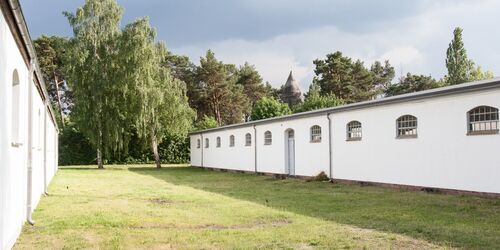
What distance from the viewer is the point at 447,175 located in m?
13.6

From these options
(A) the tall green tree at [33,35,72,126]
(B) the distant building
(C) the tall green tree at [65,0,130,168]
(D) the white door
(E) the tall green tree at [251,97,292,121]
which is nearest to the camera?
(D) the white door

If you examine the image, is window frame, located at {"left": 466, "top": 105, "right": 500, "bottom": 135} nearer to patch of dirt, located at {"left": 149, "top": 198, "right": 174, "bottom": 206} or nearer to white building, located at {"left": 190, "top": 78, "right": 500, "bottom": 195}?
white building, located at {"left": 190, "top": 78, "right": 500, "bottom": 195}

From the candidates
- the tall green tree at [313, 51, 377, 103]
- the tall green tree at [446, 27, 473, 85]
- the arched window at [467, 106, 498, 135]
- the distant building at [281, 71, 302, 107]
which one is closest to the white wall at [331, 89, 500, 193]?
the arched window at [467, 106, 498, 135]

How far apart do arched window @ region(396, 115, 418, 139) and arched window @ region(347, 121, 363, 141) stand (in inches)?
77.8

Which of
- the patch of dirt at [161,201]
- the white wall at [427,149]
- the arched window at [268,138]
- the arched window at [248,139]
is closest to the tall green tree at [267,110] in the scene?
the arched window at [248,139]

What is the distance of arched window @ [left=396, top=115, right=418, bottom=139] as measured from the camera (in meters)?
14.9

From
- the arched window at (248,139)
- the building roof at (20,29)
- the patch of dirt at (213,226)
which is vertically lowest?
the patch of dirt at (213,226)

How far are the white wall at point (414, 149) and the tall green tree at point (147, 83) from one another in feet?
37.7

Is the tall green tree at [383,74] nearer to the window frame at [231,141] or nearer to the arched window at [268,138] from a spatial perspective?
the window frame at [231,141]

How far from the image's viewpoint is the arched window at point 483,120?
12242 mm

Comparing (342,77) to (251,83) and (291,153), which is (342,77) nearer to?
(251,83)

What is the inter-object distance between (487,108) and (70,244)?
10.3 m

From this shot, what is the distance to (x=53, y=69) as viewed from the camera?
4578 centimetres

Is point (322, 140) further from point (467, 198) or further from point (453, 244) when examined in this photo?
point (453, 244)
